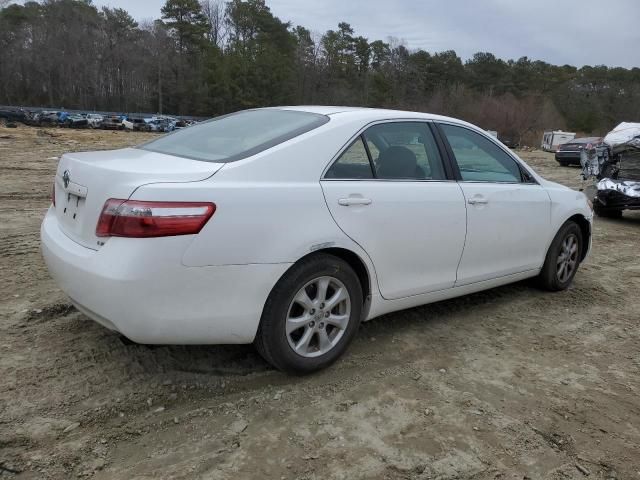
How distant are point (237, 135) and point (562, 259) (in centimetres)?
329

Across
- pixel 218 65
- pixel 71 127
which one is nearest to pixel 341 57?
pixel 218 65

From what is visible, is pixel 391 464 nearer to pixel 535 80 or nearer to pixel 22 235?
pixel 22 235

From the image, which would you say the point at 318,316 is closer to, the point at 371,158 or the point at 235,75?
the point at 371,158

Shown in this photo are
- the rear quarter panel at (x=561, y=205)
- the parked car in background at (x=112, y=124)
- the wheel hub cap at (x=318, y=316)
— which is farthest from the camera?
the parked car in background at (x=112, y=124)

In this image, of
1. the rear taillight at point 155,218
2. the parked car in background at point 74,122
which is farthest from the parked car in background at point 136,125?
the rear taillight at point 155,218

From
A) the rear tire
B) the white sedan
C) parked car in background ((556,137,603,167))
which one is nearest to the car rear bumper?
the white sedan

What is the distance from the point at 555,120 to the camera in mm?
75125

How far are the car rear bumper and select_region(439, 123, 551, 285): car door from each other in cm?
170

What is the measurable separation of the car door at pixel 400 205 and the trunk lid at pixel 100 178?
818 mm

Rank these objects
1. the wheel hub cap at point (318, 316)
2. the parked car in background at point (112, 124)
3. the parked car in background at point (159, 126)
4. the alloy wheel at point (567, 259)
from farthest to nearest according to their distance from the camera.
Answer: the parked car in background at point (159, 126) < the parked car in background at point (112, 124) < the alloy wheel at point (567, 259) < the wheel hub cap at point (318, 316)

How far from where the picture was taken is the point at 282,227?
9.37ft

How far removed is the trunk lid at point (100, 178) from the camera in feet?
8.78

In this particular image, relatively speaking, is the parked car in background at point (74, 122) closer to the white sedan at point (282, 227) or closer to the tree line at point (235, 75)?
the tree line at point (235, 75)

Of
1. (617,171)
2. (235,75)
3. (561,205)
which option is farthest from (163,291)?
(235,75)
